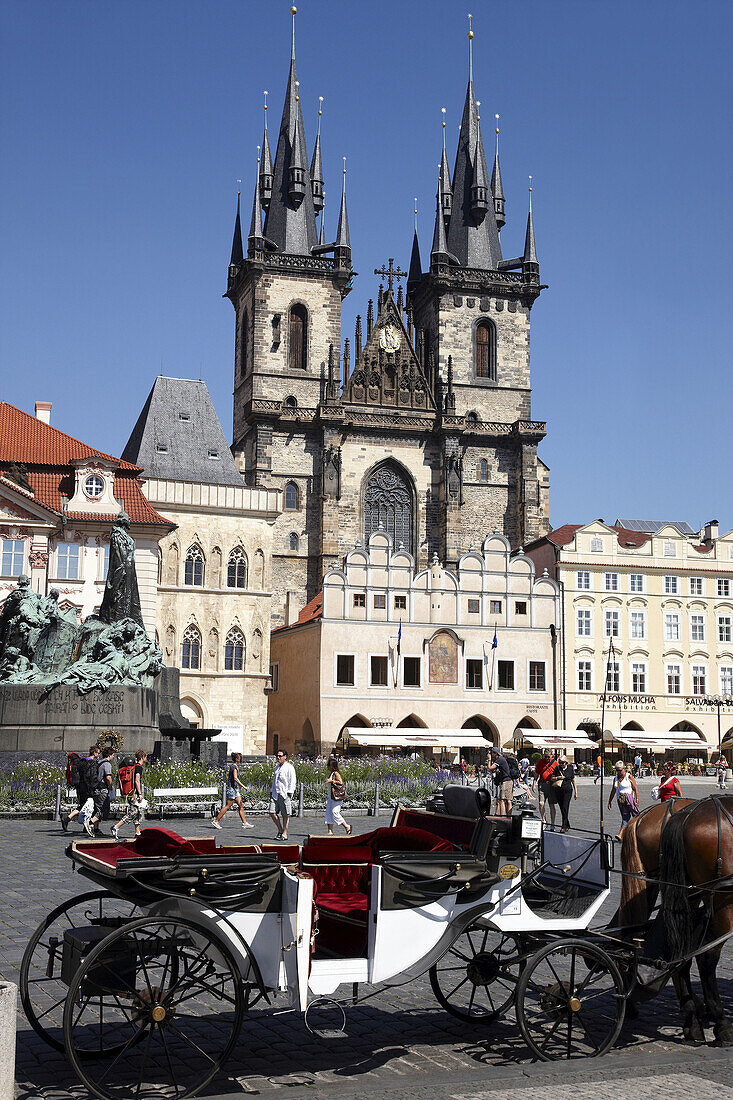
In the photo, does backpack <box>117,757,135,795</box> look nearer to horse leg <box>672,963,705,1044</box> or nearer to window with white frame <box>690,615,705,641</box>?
horse leg <box>672,963,705,1044</box>

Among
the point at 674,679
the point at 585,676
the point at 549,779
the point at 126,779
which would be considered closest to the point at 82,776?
the point at 126,779

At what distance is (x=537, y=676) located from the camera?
49.8 metres

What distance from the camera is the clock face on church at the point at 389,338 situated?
62.1 meters

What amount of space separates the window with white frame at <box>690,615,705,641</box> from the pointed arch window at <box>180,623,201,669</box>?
23212 millimetres

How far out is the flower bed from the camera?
18469mm

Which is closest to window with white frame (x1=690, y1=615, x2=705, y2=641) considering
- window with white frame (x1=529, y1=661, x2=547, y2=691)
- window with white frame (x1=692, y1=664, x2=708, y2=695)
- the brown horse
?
window with white frame (x1=692, y1=664, x2=708, y2=695)

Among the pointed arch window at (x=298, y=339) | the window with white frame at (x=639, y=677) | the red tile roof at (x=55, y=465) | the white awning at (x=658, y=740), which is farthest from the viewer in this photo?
the pointed arch window at (x=298, y=339)

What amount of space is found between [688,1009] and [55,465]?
114ft

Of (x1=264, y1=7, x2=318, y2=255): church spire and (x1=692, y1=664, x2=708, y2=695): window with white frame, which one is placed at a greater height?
(x1=264, y1=7, x2=318, y2=255): church spire

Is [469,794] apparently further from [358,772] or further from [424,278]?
[424,278]

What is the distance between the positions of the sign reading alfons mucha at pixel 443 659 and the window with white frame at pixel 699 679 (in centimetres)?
1244

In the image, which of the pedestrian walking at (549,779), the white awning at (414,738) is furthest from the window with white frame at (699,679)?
the pedestrian walking at (549,779)

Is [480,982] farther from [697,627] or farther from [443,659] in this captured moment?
[697,627]

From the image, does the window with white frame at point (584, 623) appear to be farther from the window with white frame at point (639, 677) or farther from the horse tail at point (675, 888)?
the horse tail at point (675, 888)
